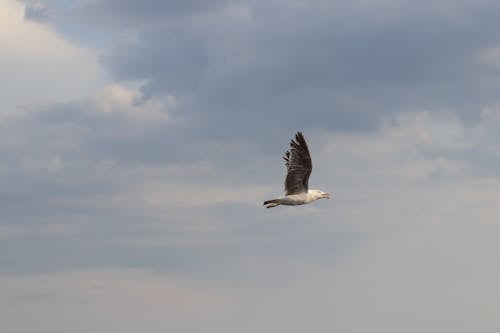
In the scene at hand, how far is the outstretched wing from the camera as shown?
449ft

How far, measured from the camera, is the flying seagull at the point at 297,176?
137 metres

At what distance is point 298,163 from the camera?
138 meters

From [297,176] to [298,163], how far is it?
1.26 metres

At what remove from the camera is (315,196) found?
140000mm

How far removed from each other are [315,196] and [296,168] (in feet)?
12.8

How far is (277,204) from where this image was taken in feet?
452

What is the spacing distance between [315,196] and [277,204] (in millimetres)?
4177

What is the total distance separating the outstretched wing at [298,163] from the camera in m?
137

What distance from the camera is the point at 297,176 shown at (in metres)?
138

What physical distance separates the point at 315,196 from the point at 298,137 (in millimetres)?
6039

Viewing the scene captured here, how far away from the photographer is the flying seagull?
13700cm

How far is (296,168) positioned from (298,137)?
275 centimetres

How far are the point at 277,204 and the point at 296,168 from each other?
360cm
